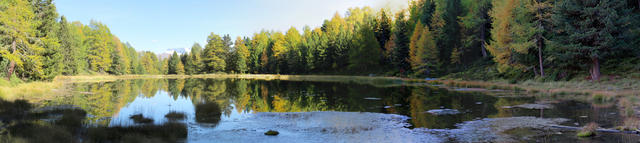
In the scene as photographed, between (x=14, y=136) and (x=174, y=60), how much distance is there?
365 feet

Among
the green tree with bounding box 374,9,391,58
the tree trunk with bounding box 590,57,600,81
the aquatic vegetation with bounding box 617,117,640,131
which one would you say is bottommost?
the aquatic vegetation with bounding box 617,117,640,131

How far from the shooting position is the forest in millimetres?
27250

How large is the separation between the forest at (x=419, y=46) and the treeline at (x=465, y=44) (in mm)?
119

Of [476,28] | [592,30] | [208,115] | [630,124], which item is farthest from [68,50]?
[630,124]

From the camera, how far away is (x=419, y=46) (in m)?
53.4

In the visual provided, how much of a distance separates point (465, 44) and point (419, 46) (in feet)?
21.2

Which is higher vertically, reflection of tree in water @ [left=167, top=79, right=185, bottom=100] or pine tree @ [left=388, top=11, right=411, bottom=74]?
pine tree @ [left=388, top=11, right=411, bottom=74]

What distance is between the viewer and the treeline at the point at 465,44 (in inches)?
1056

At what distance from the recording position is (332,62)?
270ft

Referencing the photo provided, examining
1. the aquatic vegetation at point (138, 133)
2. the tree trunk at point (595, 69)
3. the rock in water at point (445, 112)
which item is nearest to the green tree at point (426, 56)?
the tree trunk at point (595, 69)

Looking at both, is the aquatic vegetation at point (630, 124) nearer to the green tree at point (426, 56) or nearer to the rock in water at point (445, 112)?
the rock in water at point (445, 112)

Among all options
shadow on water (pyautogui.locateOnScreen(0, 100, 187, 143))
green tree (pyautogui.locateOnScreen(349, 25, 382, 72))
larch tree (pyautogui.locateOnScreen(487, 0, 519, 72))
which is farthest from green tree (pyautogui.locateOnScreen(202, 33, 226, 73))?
shadow on water (pyautogui.locateOnScreen(0, 100, 187, 143))

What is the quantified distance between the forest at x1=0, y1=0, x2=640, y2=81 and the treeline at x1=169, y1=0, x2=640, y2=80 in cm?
12

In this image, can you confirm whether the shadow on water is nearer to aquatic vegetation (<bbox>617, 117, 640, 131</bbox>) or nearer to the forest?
aquatic vegetation (<bbox>617, 117, 640, 131</bbox>)
